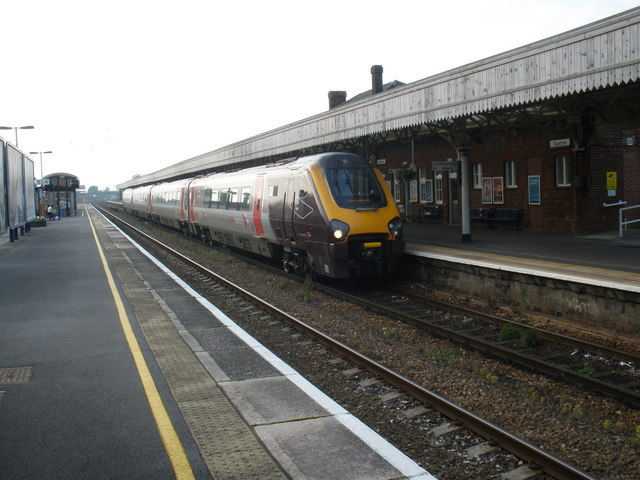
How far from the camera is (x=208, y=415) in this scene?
527cm

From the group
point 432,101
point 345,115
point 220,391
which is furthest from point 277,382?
point 345,115

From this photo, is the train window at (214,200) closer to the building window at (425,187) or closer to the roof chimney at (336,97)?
the building window at (425,187)

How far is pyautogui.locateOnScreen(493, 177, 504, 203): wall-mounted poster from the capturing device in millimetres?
20302

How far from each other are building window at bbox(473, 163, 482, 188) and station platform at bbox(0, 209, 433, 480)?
45.6ft

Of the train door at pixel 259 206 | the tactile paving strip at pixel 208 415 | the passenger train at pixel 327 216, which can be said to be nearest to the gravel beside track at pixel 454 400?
the tactile paving strip at pixel 208 415

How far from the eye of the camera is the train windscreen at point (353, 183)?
12.0 m

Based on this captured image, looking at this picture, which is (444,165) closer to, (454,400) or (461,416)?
(454,400)

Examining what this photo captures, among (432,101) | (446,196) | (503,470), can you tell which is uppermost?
(432,101)

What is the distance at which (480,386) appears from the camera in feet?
20.8

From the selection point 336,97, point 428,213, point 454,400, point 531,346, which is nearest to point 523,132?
point 428,213

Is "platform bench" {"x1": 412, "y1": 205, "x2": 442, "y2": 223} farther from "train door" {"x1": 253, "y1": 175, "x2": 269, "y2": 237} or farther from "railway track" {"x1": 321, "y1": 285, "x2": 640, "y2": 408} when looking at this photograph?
"railway track" {"x1": 321, "y1": 285, "x2": 640, "y2": 408}

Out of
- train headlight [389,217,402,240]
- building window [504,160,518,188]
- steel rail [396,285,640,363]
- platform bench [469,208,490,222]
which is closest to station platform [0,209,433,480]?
steel rail [396,285,640,363]

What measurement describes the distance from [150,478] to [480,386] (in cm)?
363

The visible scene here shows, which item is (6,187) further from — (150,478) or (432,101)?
(150,478)
